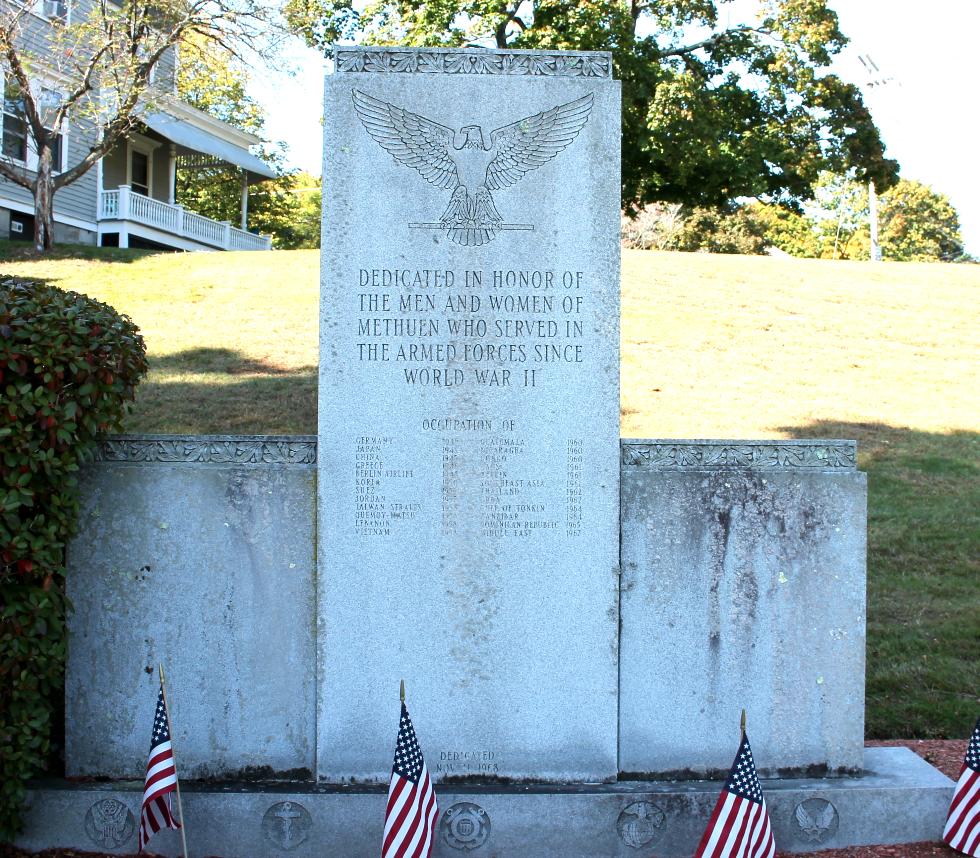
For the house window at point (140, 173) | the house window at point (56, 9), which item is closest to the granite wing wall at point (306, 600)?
the house window at point (56, 9)

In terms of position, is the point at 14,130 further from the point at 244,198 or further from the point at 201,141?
the point at 244,198

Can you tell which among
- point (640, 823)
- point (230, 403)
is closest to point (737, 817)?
point (640, 823)

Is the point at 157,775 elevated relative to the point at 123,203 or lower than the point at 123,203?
lower

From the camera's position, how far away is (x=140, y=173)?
30.3 metres

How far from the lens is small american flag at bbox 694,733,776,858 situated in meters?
4.29

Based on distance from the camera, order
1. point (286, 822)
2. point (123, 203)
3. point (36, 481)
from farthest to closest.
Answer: point (123, 203) < point (286, 822) < point (36, 481)

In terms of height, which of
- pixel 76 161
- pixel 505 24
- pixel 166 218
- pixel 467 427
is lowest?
pixel 467 427

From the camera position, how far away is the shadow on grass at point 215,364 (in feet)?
43.2

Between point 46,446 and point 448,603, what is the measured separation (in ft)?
6.27

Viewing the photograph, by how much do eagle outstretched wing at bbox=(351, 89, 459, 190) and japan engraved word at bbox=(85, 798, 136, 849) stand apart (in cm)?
322

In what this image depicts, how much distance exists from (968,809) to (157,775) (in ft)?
11.8

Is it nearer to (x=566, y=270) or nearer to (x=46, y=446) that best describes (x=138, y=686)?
(x=46, y=446)

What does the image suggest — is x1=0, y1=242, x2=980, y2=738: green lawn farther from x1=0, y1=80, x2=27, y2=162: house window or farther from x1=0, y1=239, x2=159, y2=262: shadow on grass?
x1=0, y1=80, x2=27, y2=162: house window

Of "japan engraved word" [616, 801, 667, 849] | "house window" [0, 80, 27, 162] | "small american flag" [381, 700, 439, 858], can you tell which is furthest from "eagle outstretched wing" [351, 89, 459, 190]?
"house window" [0, 80, 27, 162]
